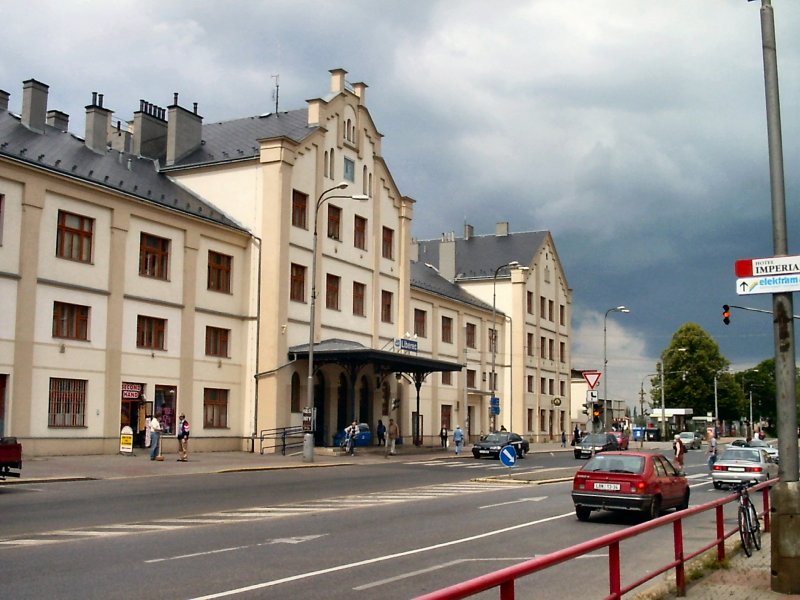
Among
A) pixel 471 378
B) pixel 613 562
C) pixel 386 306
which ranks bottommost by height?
pixel 613 562

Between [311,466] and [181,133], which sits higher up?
[181,133]

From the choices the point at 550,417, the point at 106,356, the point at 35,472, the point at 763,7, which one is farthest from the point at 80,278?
the point at 550,417

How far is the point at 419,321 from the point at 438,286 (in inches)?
320

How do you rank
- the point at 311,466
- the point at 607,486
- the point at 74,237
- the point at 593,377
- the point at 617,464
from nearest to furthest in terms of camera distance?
the point at 607,486 < the point at 617,464 < the point at 593,377 < the point at 74,237 < the point at 311,466

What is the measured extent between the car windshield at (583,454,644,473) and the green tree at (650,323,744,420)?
9271 cm

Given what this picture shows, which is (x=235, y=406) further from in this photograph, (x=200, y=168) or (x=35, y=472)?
(x=35, y=472)

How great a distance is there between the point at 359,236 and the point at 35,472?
2718 cm

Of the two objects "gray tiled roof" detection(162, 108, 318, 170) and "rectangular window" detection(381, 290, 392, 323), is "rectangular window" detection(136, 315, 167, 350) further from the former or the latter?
"rectangular window" detection(381, 290, 392, 323)

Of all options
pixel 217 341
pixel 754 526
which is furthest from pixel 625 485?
pixel 217 341

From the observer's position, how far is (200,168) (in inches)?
1778

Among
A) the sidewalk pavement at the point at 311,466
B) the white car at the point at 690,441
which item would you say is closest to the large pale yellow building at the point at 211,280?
the sidewalk pavement at the point at 311,466

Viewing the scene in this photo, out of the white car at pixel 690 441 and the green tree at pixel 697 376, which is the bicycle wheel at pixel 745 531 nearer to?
the white car at pixel 690 441

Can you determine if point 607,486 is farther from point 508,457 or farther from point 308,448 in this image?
point 308,448

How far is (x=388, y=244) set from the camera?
54062mm
